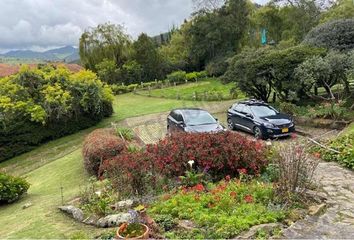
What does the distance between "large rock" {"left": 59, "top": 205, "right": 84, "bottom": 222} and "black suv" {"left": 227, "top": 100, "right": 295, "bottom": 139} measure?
31.5 feet

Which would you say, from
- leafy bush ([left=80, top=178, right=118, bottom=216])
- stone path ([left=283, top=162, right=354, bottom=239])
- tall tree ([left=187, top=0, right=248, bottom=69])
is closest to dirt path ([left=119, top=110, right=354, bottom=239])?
stone path ([left=283, top=162, right=354, bottom=239])

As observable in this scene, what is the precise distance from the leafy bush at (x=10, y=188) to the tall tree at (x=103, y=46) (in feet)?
109

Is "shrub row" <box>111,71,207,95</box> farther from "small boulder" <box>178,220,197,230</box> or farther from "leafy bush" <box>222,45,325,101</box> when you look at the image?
"small boulder" <box>178,220,197,230</box>

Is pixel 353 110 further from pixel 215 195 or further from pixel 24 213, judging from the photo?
pixel 24 213

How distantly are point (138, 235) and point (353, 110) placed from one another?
14.8 meters

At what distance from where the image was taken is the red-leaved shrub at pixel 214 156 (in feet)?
32.6

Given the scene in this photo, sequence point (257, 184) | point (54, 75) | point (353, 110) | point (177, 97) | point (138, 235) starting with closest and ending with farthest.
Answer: point (138, 235) < point (257, 184) < point (353, 110) < point (54, 75) < point (177, 97)

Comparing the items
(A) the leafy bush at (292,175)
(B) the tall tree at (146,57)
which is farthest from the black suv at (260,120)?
(B) the tall tree at (146,57)

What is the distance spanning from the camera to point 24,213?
32.9 feet

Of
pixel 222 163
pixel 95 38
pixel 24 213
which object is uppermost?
pixel 95 38

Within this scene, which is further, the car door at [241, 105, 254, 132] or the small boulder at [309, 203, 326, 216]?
the car door at [241, 105, 254, 132]

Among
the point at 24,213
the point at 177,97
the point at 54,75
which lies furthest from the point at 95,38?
the point at 24,213

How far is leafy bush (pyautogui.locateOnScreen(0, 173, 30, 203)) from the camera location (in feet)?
38.8

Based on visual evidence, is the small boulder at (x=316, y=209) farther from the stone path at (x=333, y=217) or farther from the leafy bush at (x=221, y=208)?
the leafy bush at (x=221, y=208)
